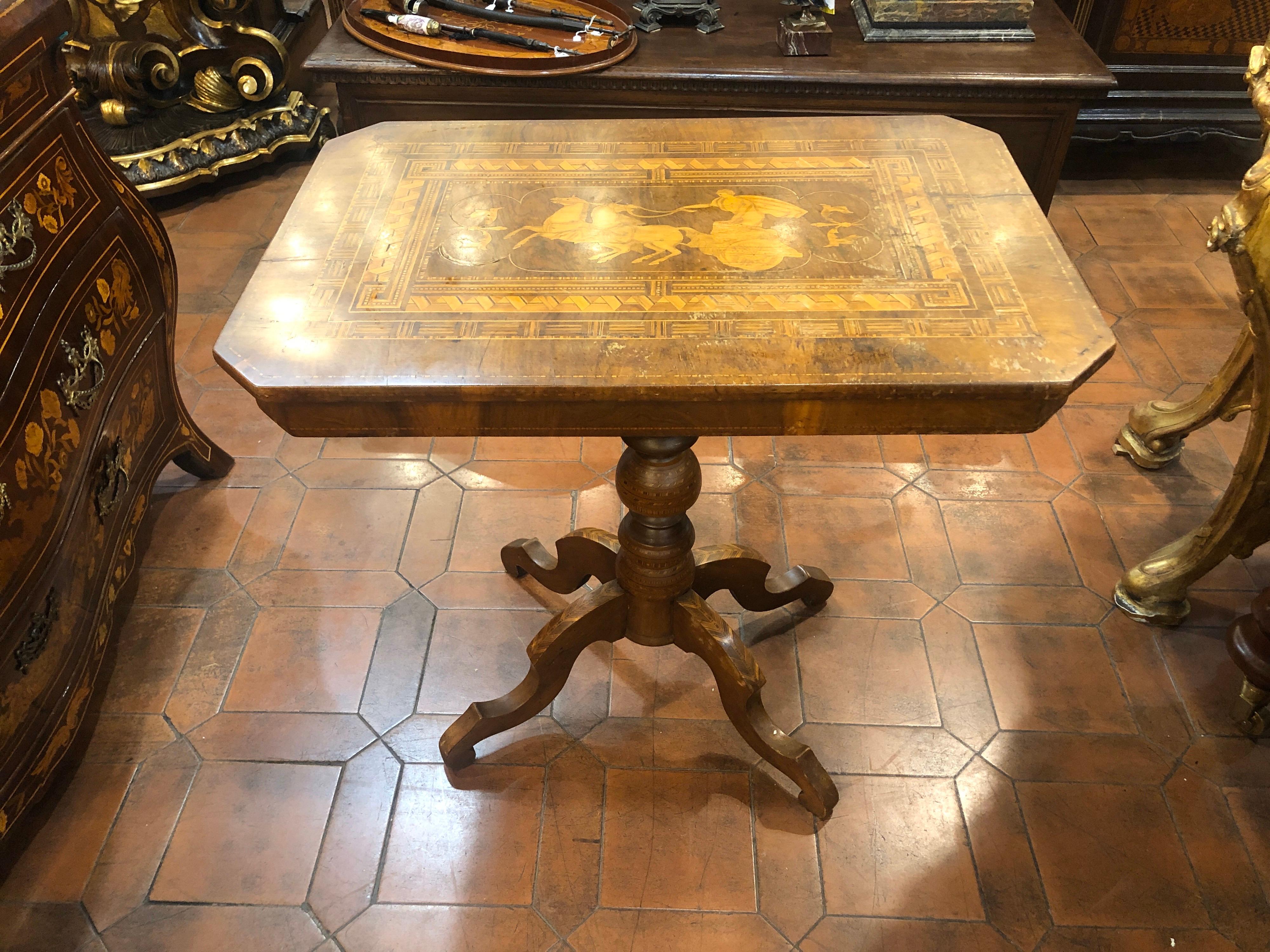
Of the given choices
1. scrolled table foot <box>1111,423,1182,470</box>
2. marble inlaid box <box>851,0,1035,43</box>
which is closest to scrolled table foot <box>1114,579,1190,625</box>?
scrolled table foot <box>1111,423,1182,470</box>

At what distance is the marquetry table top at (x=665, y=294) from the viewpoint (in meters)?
1.15

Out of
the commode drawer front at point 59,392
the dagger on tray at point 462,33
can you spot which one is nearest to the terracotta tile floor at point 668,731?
the commode drawer front at point 59,392

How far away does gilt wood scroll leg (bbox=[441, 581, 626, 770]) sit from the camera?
163 centimetres

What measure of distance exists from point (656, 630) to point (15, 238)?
1.27 m

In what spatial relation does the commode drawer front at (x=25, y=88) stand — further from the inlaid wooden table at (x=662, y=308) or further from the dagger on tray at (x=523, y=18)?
the dagger on tray at (x=523, y=18)

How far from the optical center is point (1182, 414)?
2.26 meters

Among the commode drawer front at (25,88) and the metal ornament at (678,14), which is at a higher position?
the commode drawer front at (25,88)

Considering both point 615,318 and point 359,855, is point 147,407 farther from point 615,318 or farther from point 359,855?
point 615,318

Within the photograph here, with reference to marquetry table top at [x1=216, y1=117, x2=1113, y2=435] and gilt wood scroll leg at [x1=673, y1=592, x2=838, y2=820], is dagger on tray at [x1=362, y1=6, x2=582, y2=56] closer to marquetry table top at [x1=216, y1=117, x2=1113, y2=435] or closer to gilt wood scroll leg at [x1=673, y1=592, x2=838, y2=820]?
marquetry table top at [x1=216, y1=117, x2=1113, y2=435]

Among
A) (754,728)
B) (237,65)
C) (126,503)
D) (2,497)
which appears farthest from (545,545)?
(237,65)

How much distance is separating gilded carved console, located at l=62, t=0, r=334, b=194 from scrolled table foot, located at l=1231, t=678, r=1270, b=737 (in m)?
3.49

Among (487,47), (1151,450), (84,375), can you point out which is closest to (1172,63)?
(1151,450)

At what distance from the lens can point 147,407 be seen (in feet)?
6.57

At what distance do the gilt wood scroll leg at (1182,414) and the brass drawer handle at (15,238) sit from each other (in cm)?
236
